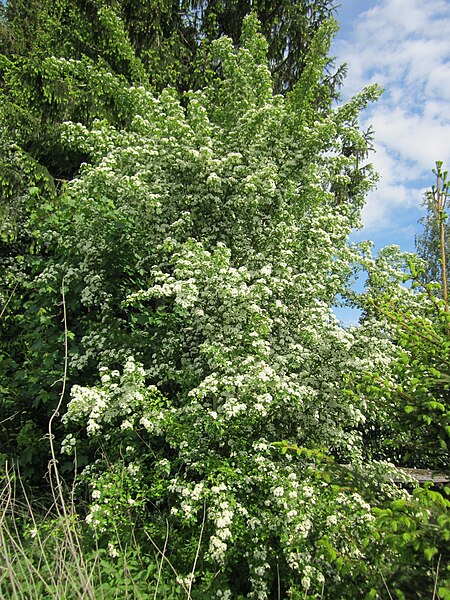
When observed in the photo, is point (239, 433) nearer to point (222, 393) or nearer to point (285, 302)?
point (222, 393)

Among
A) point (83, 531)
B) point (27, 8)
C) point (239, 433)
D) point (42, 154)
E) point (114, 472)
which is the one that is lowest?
point (83, 531)

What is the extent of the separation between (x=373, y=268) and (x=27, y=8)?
1004 centimetres

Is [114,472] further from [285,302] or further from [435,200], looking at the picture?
[435,200]

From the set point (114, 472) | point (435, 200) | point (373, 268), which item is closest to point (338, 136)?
point (373, 268)

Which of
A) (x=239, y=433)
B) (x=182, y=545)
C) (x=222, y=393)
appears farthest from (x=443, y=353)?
(x=182, y=545)

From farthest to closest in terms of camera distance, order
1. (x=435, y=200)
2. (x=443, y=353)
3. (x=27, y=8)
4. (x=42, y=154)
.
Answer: (x=27, y=8) < (x=42, y=154) < (x=435, y=200) < (x=443, y=353)

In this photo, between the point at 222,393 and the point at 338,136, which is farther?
the point at 338,136

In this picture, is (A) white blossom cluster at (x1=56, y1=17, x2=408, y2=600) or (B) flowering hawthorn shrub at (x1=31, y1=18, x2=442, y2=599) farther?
(A) white blossom cluster at (x1=56, y1=17, x2=408, y2=600)

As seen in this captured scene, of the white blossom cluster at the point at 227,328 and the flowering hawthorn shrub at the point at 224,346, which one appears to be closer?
the flowering hawthorn shrub at the point at 224,346

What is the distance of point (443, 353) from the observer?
3092 millimetres

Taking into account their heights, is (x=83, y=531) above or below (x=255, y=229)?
below

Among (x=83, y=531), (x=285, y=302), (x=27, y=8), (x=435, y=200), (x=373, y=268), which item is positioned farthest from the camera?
(x=27, y=8)

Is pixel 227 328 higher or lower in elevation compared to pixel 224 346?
higher

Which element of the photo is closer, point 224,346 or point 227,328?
point 224,346
